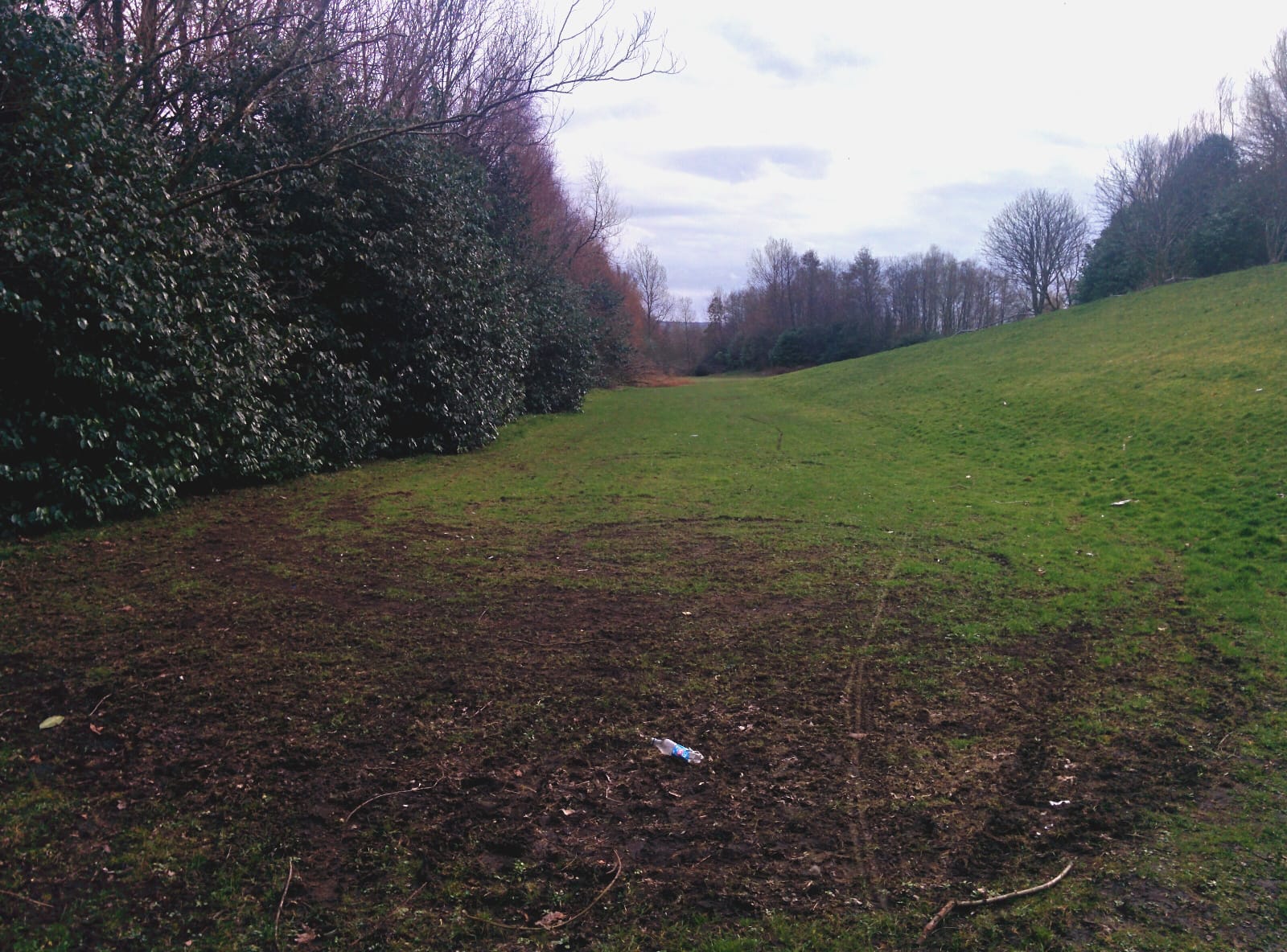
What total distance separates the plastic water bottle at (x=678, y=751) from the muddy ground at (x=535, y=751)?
72 millimetres

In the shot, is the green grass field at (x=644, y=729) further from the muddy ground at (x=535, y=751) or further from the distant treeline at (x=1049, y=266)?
the distant treeline at (x=1049, y=266)

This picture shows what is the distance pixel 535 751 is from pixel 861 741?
1.73m

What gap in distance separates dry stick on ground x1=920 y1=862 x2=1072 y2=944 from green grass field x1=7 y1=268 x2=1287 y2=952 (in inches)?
1.2

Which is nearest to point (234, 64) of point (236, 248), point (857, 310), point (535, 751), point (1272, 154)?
point (236, 248)

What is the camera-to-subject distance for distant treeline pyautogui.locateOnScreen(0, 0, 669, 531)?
312 inches

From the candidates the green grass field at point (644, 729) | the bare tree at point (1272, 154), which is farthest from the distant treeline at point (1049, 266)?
the green grass field at point (644, 729)

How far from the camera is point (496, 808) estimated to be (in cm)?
352

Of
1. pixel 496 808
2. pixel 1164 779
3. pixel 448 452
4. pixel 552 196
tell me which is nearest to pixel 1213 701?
pixel 1164 779

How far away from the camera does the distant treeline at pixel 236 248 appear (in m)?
7.91

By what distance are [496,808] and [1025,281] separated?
2131 inches

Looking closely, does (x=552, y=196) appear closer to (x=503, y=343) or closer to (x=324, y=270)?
(x=503, y=343)

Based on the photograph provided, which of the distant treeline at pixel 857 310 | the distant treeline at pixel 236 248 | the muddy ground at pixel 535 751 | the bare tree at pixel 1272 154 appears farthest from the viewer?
the distant treeline at pixel 857 310

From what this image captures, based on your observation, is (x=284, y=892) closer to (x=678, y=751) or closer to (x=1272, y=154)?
(x=678, y=751)

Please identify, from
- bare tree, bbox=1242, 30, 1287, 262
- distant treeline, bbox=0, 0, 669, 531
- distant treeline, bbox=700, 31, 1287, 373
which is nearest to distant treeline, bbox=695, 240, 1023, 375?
distant treeline, bbox=700, 31, 1287, 373
